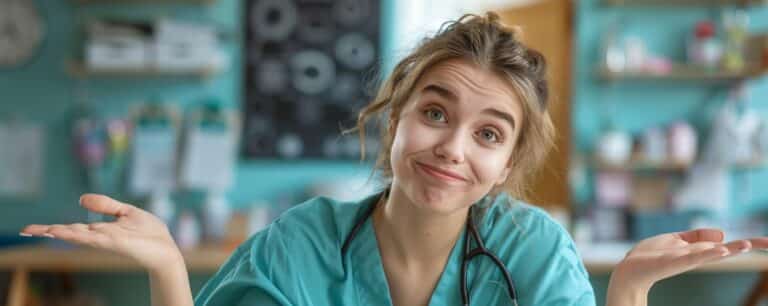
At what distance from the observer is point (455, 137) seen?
1257 millimetres

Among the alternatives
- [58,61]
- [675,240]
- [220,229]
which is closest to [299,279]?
[675,240]

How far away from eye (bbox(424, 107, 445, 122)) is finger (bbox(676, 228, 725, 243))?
17.6 inches

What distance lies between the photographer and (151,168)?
11.5 feet

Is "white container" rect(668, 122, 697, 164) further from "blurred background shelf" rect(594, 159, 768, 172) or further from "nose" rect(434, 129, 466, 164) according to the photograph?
"nose" rect(434, 129, 466, 164)

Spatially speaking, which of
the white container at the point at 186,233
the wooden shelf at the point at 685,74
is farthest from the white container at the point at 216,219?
the wooden shelf at the point at 685,74

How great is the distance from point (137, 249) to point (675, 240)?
0.87 meters

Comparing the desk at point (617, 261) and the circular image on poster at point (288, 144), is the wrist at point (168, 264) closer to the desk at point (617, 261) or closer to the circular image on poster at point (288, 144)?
the desk at point (617, 261)

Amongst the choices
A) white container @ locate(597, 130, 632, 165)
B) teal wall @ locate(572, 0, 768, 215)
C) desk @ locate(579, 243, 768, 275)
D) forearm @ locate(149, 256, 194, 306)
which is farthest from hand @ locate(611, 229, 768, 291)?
teal wall @ locate(572, 0, 768, 215)

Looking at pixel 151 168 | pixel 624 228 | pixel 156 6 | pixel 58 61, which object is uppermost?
pixel 156 6

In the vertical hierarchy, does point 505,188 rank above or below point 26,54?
below

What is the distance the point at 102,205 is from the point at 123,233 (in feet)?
0.20

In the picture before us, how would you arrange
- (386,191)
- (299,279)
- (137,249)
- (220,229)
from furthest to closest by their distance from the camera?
(220,229) < (386,191) < (299,279) < (137,249)

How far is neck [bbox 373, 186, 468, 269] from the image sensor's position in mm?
1401

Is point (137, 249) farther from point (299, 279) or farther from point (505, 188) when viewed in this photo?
point (505, 188)
